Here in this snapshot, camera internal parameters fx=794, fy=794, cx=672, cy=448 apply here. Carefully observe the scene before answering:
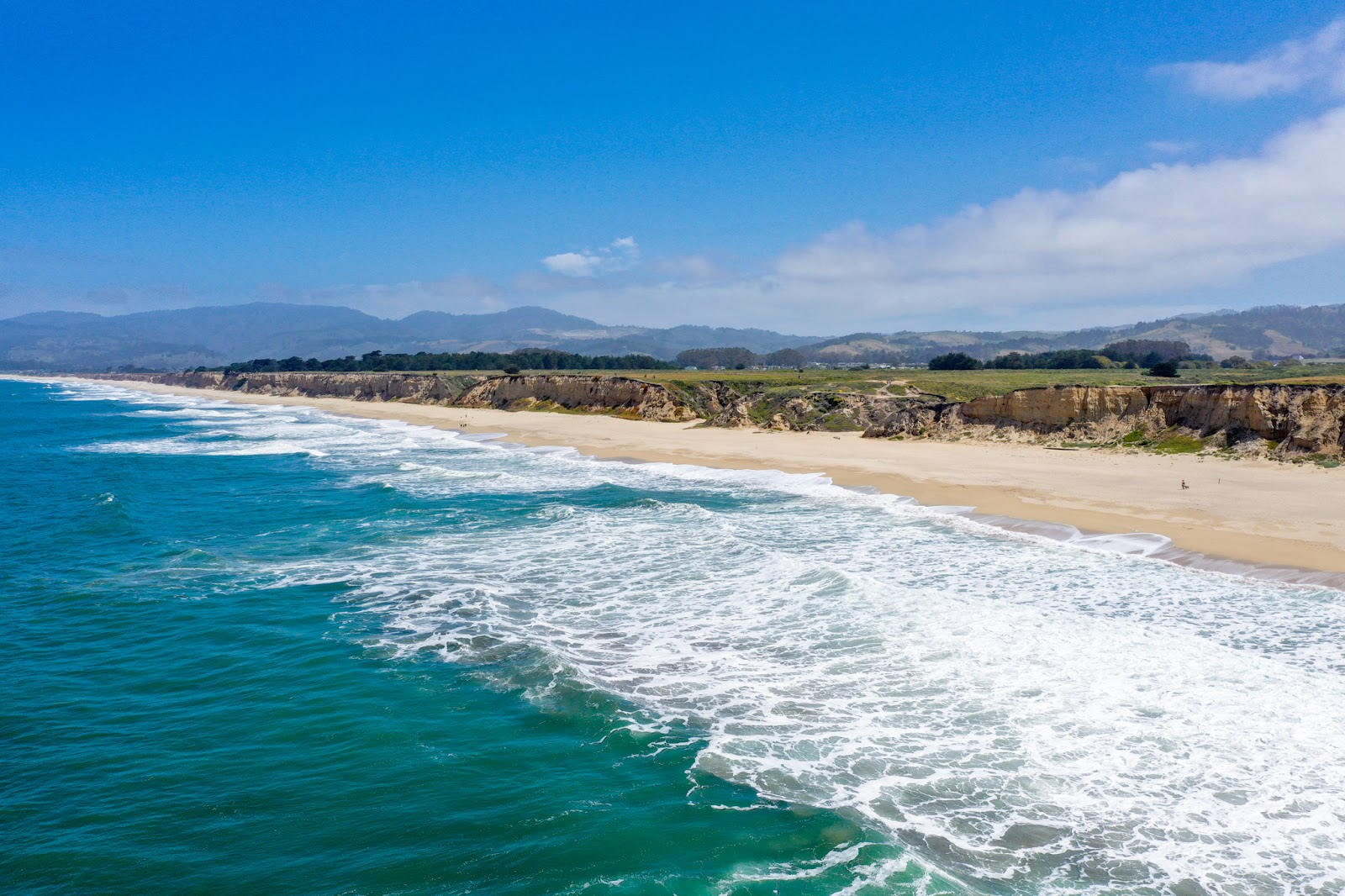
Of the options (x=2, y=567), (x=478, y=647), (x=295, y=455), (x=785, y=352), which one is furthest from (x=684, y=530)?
(x=785, y=352)

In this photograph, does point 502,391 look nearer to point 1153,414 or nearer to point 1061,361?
point 1061,361

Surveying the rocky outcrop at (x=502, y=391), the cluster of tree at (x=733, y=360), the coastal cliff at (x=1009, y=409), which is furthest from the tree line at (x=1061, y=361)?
the cluster of tree at (x=733, y=360)

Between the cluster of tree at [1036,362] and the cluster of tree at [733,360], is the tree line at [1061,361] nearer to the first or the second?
the cluster of tree at [1036,362]

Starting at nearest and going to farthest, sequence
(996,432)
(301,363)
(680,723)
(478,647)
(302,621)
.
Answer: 1. (680,723)
2. (478,647)
3. (302,621)
4. (996,432)
5. (301,363)

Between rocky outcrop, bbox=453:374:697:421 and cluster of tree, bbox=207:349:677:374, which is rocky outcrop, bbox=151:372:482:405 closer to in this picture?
rocky outcrop, bbox=453:374:697:421

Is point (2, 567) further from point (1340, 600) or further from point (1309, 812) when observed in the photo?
point (1340, 600)

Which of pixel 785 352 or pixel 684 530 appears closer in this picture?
pixel 684 530
